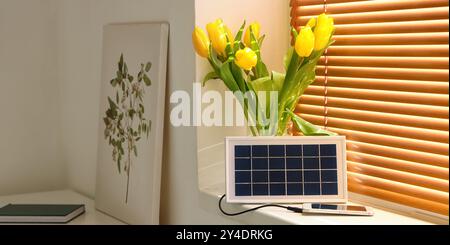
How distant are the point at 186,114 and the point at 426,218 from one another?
69cm

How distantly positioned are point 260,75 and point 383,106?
33 cm

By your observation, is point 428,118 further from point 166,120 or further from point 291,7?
point 166,120

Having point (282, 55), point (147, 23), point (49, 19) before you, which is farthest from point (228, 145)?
point (49, 19)

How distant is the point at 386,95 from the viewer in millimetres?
1577

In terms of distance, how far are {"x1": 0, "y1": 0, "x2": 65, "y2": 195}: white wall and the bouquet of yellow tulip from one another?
3.32ft

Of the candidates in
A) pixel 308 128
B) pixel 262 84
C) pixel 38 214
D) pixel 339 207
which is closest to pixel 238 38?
pixel 262 84

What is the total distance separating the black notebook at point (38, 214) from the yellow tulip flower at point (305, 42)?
3.05 ft

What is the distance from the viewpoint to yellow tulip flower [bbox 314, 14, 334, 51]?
1.61 m

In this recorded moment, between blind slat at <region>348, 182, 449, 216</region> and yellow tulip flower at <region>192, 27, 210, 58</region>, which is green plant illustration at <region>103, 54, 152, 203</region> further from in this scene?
blind slat at <region>348, 182, 449, 216</region>

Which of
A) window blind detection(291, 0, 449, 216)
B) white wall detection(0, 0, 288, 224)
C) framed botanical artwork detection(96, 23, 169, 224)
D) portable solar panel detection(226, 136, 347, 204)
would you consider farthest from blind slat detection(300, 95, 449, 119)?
white wall detection(0, 0, 288, 224)

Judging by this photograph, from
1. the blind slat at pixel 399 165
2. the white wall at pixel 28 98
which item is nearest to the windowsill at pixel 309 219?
the blind slat at pixel 399 165

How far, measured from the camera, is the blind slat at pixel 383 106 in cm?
146

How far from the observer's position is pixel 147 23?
1.95 m

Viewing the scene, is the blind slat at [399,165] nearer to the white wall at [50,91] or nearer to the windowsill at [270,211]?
the windowsill at [270,211]
